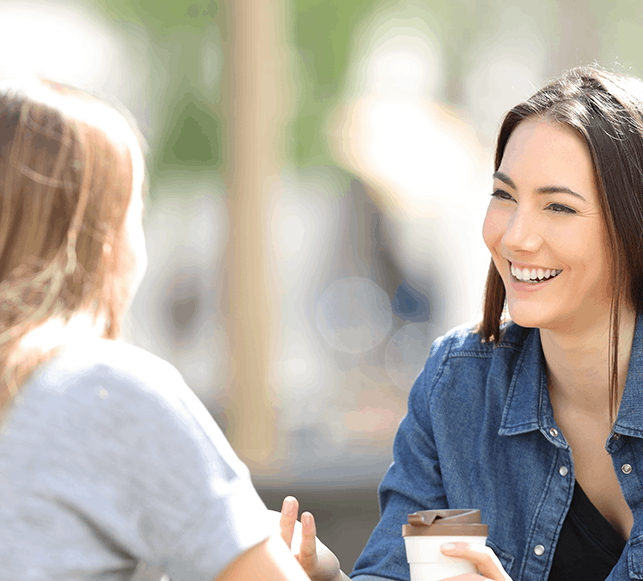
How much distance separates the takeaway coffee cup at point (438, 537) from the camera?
1456 mm

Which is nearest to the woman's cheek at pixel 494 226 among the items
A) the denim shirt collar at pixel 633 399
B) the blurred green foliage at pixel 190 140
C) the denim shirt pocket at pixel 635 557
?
the denim shirt collar at pixel 633 399

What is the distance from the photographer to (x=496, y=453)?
6.57 ft

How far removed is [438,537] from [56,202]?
83 cm

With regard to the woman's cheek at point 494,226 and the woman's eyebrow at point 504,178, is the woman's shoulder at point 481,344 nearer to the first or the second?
the woman's cheek at point 494,226

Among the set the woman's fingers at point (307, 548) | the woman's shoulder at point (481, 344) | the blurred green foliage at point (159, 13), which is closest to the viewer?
the woman's fingers at point (307, 548)

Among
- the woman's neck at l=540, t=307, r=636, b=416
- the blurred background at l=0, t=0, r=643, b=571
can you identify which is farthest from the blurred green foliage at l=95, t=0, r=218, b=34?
the woman's neck at l=540, t=307, r=636, b=416

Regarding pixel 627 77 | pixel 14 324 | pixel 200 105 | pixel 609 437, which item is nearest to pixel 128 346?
pixel 14 324

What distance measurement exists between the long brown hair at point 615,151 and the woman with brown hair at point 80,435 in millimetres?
1109

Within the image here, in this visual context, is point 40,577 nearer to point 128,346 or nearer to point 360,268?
point 128,346

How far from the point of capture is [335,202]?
24.4 feet

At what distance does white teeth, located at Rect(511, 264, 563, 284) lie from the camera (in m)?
1.91

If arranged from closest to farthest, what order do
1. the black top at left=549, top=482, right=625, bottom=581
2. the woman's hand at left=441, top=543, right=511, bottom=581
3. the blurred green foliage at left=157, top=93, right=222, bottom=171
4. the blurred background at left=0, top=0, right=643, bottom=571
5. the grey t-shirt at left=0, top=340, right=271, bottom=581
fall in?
the grey t-shirt at left=0, top=340, right=271, bottom=581 → the woman's hand at left=441, top=543, right=511, bottom=581 → the black top at left=549, top=482, right=625, bottom=581 → the blurred background at left=0, top=0, right=643, bottom=571 → the blurred green foliage at left=157, top=93, right=222, bottom=171

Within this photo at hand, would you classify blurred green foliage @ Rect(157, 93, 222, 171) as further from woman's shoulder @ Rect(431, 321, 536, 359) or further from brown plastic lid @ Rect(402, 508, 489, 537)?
brown plastic lid @ Rect(402, 508, 489, 537)

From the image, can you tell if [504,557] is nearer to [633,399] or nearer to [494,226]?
[633,399]
